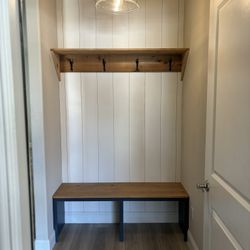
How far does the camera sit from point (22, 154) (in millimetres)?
925

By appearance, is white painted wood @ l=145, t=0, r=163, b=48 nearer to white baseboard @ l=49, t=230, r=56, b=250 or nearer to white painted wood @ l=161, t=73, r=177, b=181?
white painted wood @ l=161, t=73, r=177, b=181

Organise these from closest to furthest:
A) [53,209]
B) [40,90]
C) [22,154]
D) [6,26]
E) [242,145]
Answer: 1. [6,26]
2. [22,154]
3. [242,145]
4. [40,90]
5. [53,209]

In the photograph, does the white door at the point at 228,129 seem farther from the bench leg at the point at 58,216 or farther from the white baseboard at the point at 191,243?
the bench leg at the point at 58,216

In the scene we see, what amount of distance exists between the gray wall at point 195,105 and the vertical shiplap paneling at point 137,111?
0.48 metres

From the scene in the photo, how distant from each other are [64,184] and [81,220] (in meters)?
0.50

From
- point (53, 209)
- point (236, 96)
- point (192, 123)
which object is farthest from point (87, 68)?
point (236, 96)

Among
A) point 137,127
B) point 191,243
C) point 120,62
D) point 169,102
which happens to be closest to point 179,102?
point 169,102

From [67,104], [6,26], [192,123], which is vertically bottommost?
[192,123]

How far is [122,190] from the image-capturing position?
109 inches

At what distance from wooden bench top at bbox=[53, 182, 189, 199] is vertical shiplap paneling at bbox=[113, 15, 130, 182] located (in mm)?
197

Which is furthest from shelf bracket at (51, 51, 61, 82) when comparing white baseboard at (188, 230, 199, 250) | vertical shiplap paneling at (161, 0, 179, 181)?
white baseboard at (188, 230, 199, 250)

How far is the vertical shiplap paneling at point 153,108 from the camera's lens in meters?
2.84

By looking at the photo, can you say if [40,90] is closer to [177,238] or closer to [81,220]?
[81,220]

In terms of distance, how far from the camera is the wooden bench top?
8.63 ft
